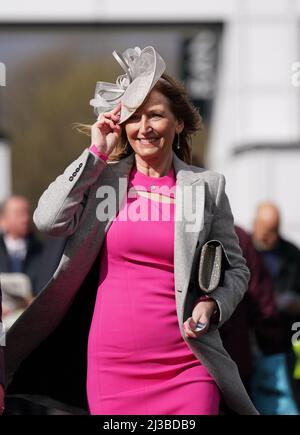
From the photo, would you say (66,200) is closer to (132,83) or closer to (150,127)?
(150,127)

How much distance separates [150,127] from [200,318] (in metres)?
0.79

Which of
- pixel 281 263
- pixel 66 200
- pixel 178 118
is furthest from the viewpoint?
pixel 281 263

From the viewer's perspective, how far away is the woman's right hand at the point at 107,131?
5336mm

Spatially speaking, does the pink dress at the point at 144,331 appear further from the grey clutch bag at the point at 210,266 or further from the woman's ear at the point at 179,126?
the woman's ear at the point at 179,126

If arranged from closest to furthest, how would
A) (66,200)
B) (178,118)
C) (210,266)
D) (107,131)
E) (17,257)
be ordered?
1. (66,200)
2. (210,266)
3. (107,131)
4. (178,118)
5. (17,257)

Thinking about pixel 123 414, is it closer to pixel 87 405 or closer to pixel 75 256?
pixel 87 405

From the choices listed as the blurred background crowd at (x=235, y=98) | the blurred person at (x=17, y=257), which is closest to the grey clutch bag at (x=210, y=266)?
the blurred person at (x=17, y=257)

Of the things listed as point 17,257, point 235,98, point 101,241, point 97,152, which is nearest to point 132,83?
point 97,152

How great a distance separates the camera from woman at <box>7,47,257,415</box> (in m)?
5.21

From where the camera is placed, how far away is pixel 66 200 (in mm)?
5172

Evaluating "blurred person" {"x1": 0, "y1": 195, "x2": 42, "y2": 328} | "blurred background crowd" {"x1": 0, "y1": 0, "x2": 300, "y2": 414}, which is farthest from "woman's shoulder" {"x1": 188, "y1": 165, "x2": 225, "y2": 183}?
"blurred background crowd" {"x1": 0, "y1": 0, "x2": 300, "y2": 414}

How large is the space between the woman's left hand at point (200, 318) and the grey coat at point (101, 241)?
0.09 ft

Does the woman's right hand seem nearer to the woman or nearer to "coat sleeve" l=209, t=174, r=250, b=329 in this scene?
the woman
